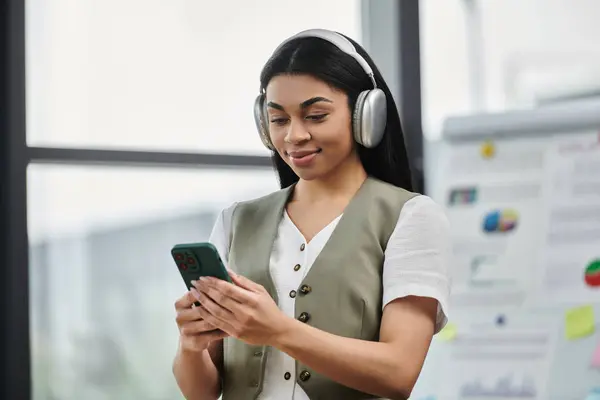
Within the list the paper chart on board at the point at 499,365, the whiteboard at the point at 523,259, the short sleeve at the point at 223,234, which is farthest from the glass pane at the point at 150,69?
the short sleeve at the point at 223,234

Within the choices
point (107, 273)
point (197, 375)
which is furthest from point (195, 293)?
point (107, 273)

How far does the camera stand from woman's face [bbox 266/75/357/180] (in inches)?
53.1

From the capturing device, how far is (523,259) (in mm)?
3012

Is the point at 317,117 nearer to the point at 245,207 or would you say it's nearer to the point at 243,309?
the point at 245,207

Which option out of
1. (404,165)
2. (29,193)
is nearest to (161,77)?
(29,193)

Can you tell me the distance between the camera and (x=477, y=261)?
3.08 m

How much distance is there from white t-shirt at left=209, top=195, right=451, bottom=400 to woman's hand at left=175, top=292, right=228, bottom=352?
0.10 metres

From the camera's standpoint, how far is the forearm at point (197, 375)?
1.37 meters

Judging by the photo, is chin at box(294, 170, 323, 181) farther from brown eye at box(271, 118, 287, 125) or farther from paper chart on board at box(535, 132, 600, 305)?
paper chart on board at box(535, 132, 600, 305)

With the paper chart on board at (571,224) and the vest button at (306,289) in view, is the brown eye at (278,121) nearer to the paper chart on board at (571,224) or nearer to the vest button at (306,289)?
the vest button at (306,289)

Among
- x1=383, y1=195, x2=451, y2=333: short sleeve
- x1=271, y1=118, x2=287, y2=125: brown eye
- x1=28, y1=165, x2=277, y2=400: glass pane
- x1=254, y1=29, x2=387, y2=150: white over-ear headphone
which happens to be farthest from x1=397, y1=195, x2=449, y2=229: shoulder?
x1=28, y1=165, x2=277, y2=400: glass pane

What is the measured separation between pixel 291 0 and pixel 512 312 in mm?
1456

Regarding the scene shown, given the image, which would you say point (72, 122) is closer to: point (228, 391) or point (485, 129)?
point (485, 129)

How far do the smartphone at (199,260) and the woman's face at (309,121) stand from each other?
241mm
